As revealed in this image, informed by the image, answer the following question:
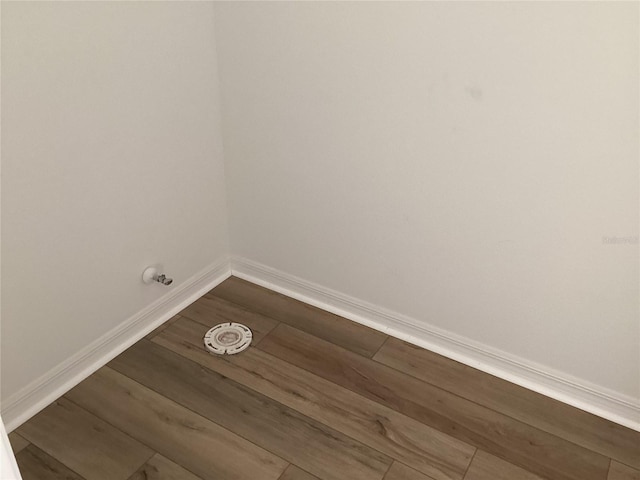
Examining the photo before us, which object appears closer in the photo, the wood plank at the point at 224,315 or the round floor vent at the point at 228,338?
the round floor vent at the point at 228,338

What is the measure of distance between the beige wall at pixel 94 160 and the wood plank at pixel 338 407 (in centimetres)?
28

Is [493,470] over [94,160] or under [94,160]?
under

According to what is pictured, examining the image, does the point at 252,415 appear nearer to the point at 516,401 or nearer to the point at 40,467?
the point at 40,467

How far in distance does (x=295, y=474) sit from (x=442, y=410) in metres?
0.49

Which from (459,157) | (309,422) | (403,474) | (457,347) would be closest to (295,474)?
(309,422)

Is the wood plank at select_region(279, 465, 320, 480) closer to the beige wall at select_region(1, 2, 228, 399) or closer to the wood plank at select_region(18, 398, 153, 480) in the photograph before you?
the wood plank at select_region(18, 398, 153, 480)

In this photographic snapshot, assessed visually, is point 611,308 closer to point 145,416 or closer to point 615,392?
point 615,392

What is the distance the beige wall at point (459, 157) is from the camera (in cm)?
143

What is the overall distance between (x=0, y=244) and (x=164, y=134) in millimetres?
608

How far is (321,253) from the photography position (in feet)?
6.85

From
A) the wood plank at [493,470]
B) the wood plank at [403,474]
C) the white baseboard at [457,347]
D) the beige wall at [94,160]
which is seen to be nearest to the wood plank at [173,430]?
the beige wall at [94,160]

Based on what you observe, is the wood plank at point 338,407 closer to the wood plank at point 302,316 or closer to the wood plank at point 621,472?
the wood plank at point 302,316

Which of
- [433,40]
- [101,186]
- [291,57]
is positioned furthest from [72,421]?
[433,40]

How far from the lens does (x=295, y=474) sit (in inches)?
60.8
